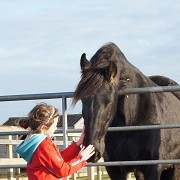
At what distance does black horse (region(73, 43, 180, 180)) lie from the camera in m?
5.05

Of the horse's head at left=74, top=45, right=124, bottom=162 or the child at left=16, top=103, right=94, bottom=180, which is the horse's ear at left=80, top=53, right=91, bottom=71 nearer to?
the horse's head at left=74, top=45, right=124, bottom=162

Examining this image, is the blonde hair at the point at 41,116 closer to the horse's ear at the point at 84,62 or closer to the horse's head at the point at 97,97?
the horse's head at the point at 97,97

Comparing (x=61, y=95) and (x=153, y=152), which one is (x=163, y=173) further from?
(x=61, y=95)

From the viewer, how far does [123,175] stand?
19.9 feet

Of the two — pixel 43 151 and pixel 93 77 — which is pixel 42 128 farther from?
pixel 93 77

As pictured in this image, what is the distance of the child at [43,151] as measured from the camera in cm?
397

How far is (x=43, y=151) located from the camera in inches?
157

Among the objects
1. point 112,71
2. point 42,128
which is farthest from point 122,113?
point 42,128

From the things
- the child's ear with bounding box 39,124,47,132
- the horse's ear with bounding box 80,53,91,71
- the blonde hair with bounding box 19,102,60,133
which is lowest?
the child's ear with bounding box 39,124,47,132

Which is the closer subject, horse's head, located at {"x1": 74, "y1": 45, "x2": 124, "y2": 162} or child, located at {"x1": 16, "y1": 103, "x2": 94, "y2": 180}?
child, located at {"x1": 16, "y1": 103, "x2": 94, "y2": 180}

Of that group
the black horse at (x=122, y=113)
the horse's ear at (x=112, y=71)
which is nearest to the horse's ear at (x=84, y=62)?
the black horse at (x=122, y=113)

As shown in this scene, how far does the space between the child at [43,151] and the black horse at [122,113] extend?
2.81 feet

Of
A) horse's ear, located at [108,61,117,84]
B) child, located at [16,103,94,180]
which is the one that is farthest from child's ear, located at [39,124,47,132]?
horse's ear, located at [108,61,117,84]

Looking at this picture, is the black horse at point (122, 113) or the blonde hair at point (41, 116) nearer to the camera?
the blonde hair at point (41, 116)
